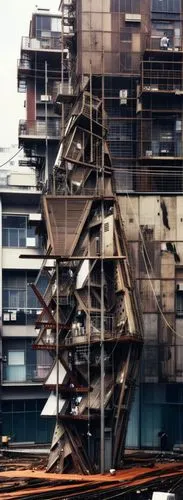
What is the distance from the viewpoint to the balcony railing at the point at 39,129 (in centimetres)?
7581

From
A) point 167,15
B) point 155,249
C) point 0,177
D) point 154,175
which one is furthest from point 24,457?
point 167,15

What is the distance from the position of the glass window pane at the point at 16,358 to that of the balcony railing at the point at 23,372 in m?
0.23

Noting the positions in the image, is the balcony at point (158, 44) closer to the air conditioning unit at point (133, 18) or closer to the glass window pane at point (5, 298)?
the air conditioning unit at point (133, 18)

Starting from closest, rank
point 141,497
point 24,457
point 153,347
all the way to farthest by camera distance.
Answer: point 141,497 < point 24,457 < point 153,347

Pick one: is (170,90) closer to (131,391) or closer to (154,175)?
(154,175)

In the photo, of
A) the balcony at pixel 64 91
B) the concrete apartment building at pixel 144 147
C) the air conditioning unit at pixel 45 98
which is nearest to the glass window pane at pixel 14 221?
the concrete apartment building at pixel 144 147

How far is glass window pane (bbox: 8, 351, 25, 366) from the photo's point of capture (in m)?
70.6

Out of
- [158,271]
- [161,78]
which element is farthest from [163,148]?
[158,271]

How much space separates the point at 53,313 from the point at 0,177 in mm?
29521

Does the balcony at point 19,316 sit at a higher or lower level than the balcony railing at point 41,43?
lower

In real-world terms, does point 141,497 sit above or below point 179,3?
below

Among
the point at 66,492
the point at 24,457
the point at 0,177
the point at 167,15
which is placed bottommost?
the point at 24,457

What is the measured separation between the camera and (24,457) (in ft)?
188

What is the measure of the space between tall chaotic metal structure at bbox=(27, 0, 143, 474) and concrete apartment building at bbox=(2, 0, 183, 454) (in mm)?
8189
